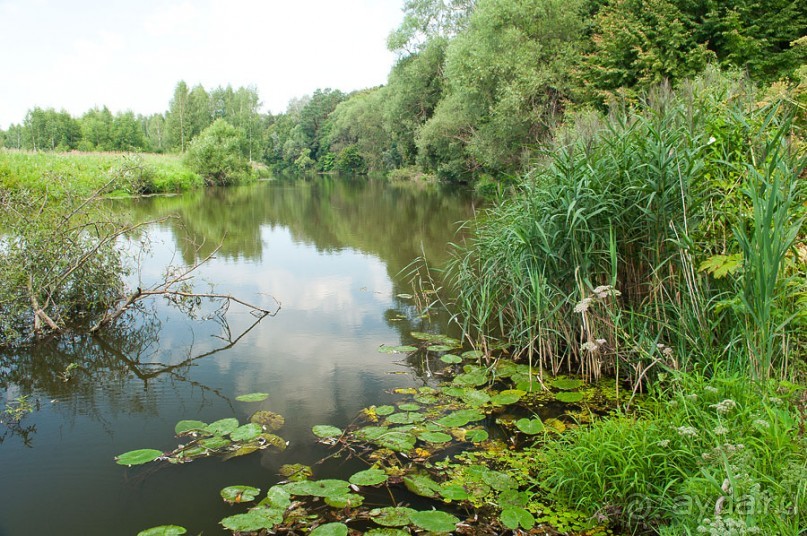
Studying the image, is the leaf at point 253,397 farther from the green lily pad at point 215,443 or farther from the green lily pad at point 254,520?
the green lily pad at point 254,520

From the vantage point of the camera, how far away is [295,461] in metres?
4.33

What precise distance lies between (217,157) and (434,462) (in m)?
42.3

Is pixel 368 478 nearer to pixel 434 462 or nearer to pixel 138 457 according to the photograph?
pixel 434 462

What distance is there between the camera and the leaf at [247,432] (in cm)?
463

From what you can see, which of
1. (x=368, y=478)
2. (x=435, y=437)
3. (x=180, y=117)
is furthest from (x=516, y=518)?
(x=180, y=117)

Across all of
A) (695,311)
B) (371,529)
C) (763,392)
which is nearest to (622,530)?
(763,392)

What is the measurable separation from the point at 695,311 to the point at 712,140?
4.84 ft

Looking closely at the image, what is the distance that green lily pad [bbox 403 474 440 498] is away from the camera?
3.75 metres

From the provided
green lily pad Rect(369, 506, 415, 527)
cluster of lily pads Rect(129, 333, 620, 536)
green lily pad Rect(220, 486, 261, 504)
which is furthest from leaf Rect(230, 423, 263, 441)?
green lily pad Rect(369, 506, 415, 527)

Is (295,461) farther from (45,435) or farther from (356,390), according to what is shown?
(45,435)

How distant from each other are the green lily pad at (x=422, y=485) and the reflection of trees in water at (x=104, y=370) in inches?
106

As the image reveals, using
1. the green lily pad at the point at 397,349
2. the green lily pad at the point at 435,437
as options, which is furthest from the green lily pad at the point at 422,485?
the green lily pad at the point at 397,349

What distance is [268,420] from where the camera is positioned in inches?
199

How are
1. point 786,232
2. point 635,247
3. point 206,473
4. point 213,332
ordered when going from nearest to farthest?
point 786,232 → point 206,473 → point 635,247 → point 213,332
